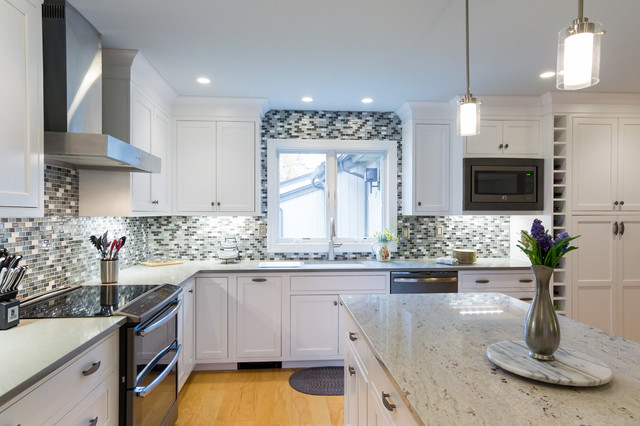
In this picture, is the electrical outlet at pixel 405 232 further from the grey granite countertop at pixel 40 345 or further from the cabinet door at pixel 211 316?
the grey granite countertop at pixel 40 345

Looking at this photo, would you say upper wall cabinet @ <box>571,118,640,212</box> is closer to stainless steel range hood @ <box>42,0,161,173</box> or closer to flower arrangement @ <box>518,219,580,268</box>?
flower arrangement @ <box>518,219,580,268</box>

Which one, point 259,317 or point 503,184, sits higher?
point 503,184

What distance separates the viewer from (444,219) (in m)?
3.96

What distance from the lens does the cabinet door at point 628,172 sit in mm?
3451

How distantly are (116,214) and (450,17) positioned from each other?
2.45 meters

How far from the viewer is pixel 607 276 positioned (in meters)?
3.43

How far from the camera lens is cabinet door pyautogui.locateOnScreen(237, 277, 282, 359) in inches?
127

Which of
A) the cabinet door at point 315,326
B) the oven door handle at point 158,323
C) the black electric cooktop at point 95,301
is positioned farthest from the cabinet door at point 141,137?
the cabinet door at point 315,326

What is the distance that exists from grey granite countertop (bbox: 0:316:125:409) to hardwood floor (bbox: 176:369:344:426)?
49.1 inches

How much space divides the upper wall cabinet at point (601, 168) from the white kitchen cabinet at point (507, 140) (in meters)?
0.33

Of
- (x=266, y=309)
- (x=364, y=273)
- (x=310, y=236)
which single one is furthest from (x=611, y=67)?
(x=266, y=309)

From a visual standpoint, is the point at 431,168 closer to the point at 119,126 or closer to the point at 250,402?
the point at 250,402

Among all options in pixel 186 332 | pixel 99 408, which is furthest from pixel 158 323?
pixel 186 332

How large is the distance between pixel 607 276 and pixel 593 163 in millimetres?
1060
